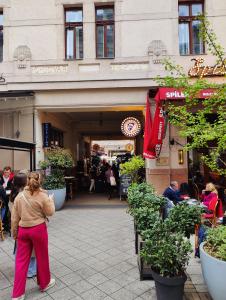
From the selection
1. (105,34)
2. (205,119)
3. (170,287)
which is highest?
(105,34)

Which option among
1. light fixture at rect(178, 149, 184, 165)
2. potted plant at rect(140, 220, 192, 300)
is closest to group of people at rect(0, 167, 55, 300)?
potted plant at rect(140, 220, 192, 300)

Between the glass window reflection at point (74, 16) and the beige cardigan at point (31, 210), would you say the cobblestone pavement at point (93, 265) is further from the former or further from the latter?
the glass window reflection at point (74, 16)

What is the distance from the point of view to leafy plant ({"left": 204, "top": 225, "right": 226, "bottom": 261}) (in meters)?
3.22

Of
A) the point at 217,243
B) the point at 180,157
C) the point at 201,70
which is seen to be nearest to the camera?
the point at 217,243

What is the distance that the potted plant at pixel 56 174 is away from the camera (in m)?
9.23

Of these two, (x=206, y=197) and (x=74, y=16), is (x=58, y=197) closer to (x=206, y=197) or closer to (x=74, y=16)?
(x=206, y=197)

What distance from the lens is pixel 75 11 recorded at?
10.3 meters

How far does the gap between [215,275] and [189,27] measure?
30.5 feet

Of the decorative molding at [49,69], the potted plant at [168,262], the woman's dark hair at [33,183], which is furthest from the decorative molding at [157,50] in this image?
the potted plant at [168,262]

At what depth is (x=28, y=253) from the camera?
3795mm

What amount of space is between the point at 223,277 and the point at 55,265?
121 inches

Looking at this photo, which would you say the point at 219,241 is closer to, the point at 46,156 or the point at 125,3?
the point at 46,156

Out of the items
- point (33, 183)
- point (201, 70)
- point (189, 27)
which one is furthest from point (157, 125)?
point (33, 183)

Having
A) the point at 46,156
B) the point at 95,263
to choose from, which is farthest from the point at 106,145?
the point at 95,263
